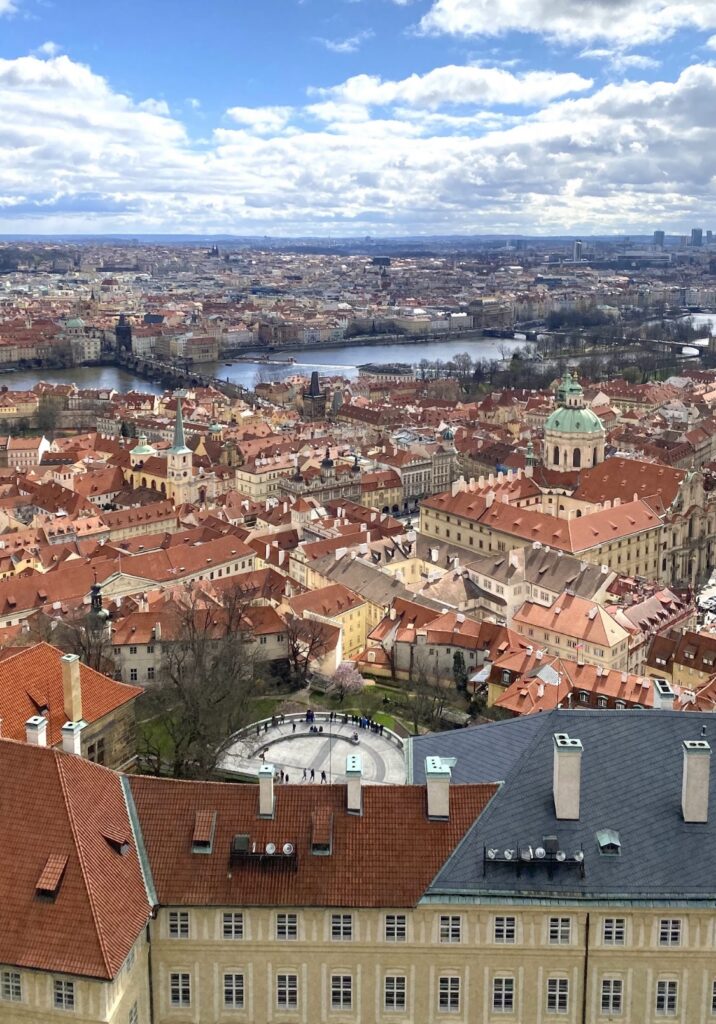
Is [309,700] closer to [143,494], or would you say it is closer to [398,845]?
[398,845]

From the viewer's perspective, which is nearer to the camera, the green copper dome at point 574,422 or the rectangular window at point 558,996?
the rectangular window at point 558,996

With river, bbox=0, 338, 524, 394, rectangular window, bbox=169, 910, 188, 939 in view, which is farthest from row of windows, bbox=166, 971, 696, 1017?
river, bbox=0, 338, 524, 394

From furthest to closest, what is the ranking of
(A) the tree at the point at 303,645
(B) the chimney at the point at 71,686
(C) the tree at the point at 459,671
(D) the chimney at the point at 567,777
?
(C) the tree at the point at 459,671 → (A) the tree at the point at 303,645 → (B) the chimney at the point at 71,686 → (D) the chimney at the point at 567,777

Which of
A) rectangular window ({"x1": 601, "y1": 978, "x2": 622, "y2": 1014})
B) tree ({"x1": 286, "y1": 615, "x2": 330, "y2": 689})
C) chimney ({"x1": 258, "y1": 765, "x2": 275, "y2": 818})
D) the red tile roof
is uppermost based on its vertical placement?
chimney ({"x1": 258, "y1": 765, "x2": 275, "y2": 818})

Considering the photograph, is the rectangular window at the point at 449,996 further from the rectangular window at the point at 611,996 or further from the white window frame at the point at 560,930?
the rectangular window at the point at 611,996

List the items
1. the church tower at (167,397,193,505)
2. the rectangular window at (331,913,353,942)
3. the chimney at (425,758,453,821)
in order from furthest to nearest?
the church tower at (167,397,193,505)
the chimney at (425,758,453,821)
the rectangular window at (331,913,353,942)

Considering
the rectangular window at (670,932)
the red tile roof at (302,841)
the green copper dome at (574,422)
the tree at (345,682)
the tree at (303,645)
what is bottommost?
the tree at (345,682)

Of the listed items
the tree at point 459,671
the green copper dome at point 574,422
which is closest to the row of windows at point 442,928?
the tree at point 459,671

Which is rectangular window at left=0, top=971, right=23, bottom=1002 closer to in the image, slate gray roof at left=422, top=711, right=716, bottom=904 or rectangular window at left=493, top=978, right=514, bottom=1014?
slate gray roof at left=422, top=711, right=716, bottom=904
